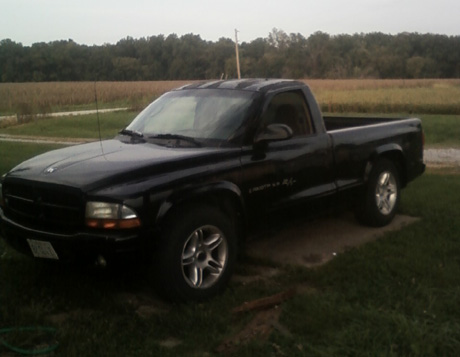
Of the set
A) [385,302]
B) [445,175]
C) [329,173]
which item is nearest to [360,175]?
[329,173]

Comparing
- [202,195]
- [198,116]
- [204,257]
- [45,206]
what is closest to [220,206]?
[202,195]

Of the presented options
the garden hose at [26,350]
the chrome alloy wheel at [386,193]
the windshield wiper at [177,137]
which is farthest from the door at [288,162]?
the garden hose at [26,350]

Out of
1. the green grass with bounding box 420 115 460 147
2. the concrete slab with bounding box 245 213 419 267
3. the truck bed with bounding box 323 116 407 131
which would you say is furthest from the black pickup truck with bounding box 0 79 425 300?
the green grass with bounding box 420 115 460 147

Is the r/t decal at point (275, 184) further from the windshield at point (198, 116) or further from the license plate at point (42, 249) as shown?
the license plate at point (42, 249)

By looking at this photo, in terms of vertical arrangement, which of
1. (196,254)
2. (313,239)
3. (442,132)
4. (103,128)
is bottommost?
(442,132)

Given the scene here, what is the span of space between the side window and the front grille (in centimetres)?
206

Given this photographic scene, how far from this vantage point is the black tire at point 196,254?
4359 mm

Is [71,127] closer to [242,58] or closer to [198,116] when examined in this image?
[242,58]

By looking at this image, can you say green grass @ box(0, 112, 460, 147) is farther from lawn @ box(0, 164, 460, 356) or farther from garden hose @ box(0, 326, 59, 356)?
garden hose @ box(0, 326, 59, 356)

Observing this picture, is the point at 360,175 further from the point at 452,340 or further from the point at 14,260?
the point at 14,260

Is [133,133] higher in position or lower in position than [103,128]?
higher

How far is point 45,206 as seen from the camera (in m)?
4.41

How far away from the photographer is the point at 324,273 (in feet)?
17.1

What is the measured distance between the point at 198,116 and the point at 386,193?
2656mm
